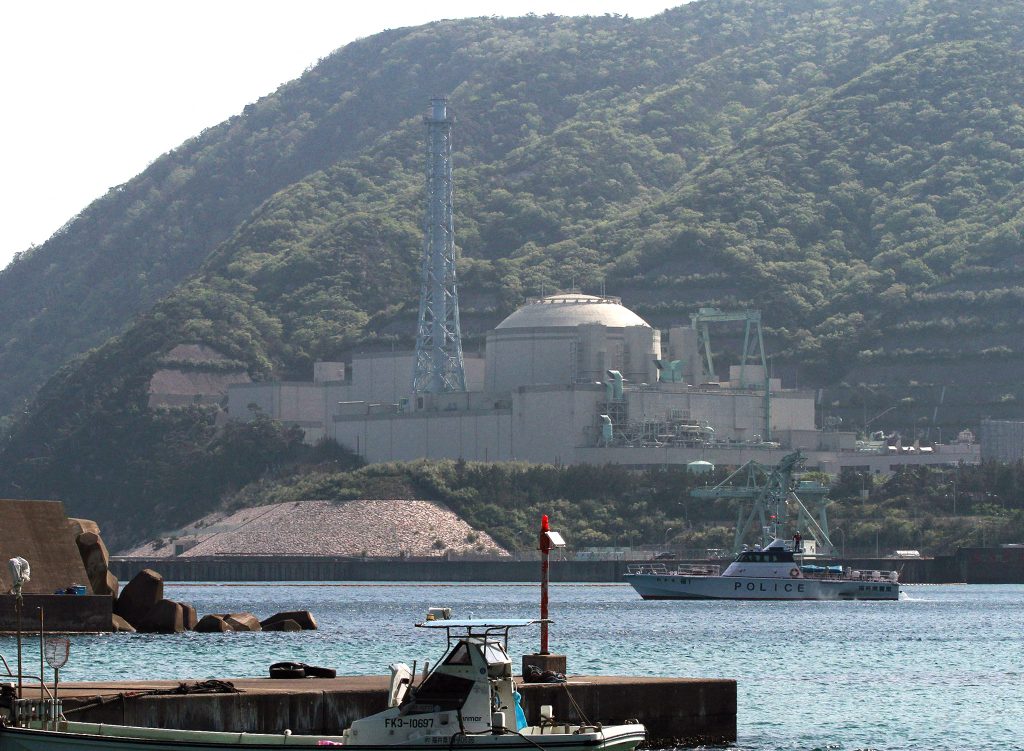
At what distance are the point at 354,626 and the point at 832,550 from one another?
8691 cm

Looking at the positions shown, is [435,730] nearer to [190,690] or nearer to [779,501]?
[190,690]

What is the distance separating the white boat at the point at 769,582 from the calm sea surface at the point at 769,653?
84.3 inches

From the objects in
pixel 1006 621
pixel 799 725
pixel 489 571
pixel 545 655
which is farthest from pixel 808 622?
pixel 489 571

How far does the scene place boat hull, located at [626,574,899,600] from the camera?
14425 centimetres

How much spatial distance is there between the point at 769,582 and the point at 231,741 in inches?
4070

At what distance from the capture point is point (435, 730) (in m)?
42.3

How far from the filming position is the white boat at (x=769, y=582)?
5679 inches

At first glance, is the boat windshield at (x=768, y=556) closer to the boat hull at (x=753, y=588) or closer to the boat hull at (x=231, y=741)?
the boat hull at (x=753, y=588)

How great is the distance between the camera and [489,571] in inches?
7844

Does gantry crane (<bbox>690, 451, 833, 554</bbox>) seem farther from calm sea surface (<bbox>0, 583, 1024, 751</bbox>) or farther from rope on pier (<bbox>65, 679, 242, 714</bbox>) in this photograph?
rope on pier (<bbox>65, 679, 242, 714</bbox>)

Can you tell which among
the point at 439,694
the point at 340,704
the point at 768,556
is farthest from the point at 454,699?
the point at 768,556

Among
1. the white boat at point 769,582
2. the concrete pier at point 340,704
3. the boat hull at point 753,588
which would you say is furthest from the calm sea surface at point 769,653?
the white boat at point 769,582

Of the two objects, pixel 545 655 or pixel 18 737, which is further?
pixel 545 655

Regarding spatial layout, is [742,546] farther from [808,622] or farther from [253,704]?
[253,704]
